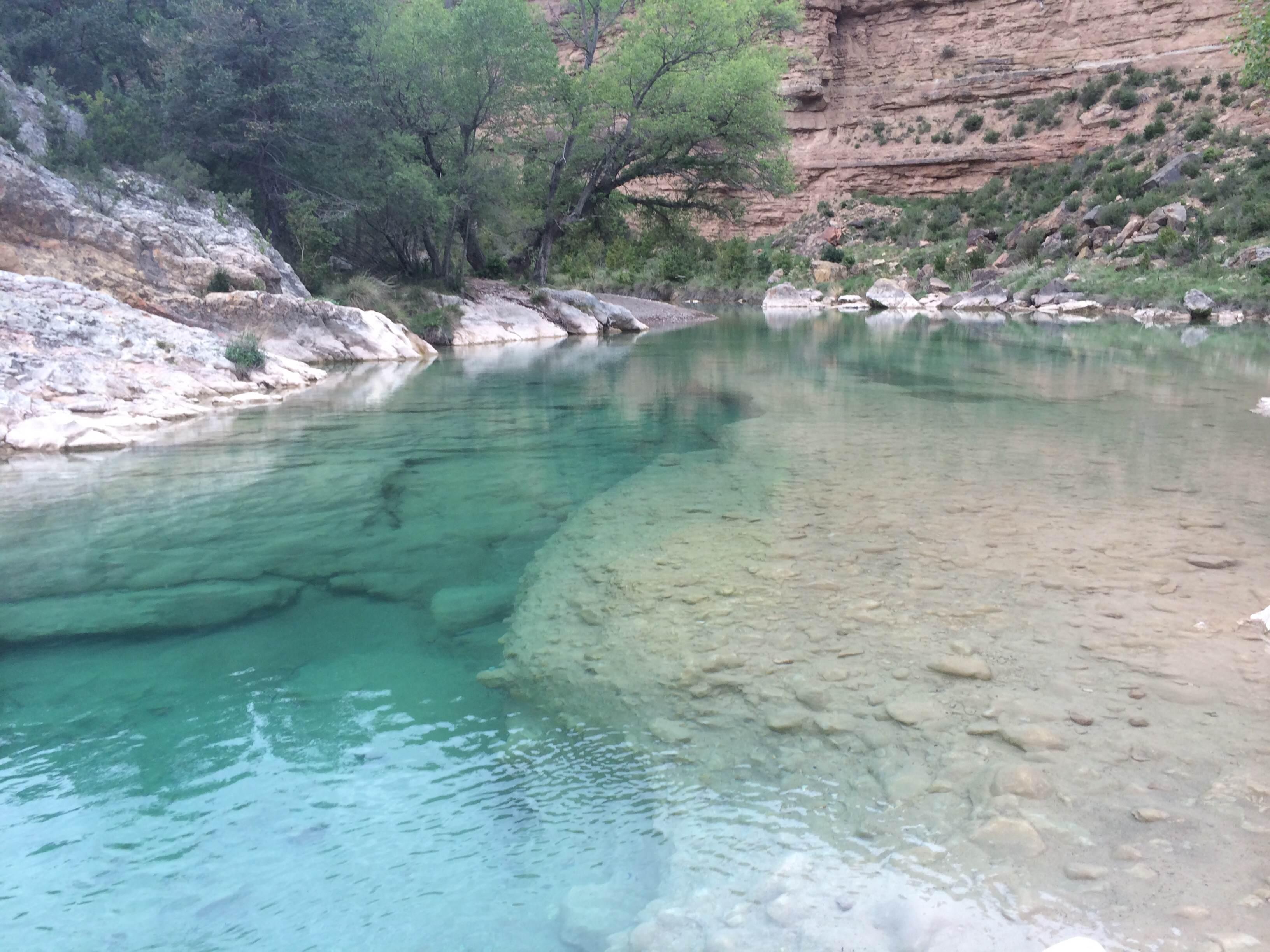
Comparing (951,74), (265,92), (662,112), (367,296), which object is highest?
(951,74)

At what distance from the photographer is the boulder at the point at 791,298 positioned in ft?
119

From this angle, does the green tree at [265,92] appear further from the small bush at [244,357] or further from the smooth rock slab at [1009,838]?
the smooth rock slab at [1009,838]

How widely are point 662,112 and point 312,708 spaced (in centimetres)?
2156

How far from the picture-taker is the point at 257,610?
4156 mm

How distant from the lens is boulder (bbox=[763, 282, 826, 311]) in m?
36.2

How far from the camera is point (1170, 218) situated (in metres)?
28.5

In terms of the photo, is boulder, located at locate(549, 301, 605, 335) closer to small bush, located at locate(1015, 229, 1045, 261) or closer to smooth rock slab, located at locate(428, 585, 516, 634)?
smooth rock slab, located at locate(428, 585, 516, 634)

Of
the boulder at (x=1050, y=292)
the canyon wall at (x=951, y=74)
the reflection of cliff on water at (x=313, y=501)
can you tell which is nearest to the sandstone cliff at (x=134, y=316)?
the reflection of cliff on water at (x=313, y=501)

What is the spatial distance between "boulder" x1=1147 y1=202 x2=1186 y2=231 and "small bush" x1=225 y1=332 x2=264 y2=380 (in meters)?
27.5

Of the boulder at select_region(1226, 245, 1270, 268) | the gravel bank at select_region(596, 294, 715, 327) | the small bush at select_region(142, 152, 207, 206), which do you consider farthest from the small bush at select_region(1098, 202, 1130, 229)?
the small bush at select_region(142, 152, 207, 206)

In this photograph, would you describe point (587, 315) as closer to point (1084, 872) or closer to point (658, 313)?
point (658, 313)

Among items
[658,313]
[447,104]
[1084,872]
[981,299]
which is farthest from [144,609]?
[981,299]

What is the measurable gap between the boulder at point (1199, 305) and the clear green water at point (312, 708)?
57.5ft

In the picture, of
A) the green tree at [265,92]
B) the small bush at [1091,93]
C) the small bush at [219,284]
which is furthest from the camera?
the small bush at [1091,93]
